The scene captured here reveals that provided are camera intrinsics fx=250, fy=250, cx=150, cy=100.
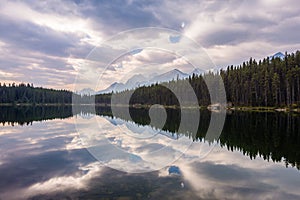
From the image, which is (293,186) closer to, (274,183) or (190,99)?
(274,183)

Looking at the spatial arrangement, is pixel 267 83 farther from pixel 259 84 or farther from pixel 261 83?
pixel 259 84

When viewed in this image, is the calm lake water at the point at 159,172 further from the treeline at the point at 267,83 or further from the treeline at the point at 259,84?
the treeline at the point at 267,83

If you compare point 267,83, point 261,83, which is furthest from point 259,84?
point 267,83

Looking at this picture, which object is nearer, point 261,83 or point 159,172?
point 159,172

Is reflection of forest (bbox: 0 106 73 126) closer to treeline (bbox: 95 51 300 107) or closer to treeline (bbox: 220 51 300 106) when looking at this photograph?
treeline (bbox: 95 51 300 107)

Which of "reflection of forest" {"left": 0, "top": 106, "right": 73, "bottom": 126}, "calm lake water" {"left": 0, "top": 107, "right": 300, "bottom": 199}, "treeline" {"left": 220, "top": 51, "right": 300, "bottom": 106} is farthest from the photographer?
"treeline" {"left": 220, "top": 51, "right": 300, "bottom": 106}

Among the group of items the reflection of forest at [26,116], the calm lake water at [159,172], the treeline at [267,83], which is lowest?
the calm lake water at [159,172]

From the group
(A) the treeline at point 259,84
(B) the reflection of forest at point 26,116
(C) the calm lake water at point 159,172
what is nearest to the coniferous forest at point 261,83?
(A) the treeline at point 259,84

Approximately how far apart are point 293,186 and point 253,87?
91153 mm

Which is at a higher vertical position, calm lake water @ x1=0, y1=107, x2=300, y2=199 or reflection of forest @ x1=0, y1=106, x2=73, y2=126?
reflection of forest @ x1=0, y1=106, x2=73, y2=126

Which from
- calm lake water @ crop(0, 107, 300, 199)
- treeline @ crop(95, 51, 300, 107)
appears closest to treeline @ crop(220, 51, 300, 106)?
treeline @ crop(95, 51, 300, 107)

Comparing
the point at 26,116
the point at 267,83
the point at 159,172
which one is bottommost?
the point at 159,172

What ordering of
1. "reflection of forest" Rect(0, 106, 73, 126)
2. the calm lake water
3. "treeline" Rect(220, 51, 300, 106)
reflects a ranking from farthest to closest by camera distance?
"treeline" Rect(220, 51, 300, 106)
"reflection of forest" Rect(0, 106, 73, 126)
the calm lake water

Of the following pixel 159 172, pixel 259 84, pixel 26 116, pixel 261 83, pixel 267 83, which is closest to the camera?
pixel 159 172
